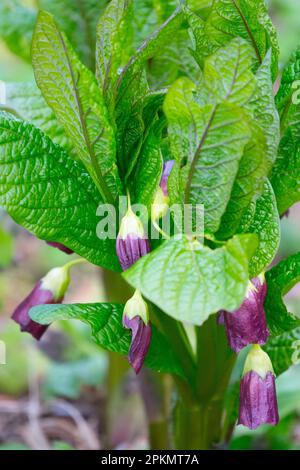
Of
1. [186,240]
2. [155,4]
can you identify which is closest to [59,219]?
[186,240]

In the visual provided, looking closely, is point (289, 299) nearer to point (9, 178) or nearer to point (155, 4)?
point (155, 4)

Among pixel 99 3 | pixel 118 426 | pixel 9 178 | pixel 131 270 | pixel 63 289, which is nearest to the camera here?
pixel 131 270

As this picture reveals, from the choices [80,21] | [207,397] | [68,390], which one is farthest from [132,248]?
[68,390]

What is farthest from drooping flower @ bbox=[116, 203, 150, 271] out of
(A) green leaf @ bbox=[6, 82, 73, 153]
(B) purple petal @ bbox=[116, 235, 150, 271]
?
(A) green leaf @ bbox=[6, 82, 73, 153]

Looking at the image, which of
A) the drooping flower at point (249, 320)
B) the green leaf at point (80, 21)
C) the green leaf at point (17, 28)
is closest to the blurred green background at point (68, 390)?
the green leaf at point (17, 28)

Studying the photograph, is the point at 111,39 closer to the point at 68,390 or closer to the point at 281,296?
the point at 281,296

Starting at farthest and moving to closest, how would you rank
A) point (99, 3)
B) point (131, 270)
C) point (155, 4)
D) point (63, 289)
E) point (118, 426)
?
1. point (118, 426)
2. point (99, 3)
3. point (155, 4)
4. point (63, 289)
5. point (131, 270)
